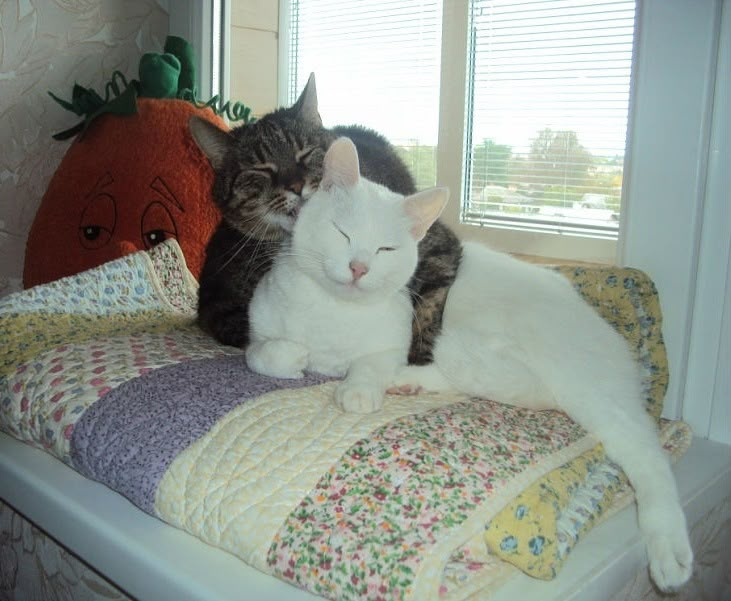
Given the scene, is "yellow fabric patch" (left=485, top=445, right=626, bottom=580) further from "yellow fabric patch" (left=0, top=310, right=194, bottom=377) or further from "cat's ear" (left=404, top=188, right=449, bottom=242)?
Answer: "yellow fabric patch" (left=0, top=310, right=194, bottom=377)

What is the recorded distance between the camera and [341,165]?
3.14ft

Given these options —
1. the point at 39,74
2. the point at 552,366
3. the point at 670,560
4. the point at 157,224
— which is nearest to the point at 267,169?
the point at 157,224

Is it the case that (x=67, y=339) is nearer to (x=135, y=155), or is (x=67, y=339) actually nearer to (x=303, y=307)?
(x=303, y=307)

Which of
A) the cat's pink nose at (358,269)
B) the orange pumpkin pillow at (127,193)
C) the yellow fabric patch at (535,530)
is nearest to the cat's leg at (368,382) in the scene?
the cat's pink nose at (358,269)

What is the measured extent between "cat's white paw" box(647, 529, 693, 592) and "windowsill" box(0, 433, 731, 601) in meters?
0.02

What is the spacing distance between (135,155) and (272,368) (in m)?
0.74


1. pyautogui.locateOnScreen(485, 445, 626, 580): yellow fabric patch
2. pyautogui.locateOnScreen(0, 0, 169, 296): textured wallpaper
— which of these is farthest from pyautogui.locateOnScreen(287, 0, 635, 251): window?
pyautogui.locateOnScreen(0, 0, 169, 296): textured wallpaper

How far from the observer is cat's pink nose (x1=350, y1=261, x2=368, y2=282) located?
3.07 ft

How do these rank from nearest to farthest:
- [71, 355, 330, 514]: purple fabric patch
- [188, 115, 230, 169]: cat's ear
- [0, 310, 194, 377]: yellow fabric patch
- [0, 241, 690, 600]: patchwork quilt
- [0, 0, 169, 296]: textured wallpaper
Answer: [0, 241, 690, 600]: patchwork quilt, [71, 355, 330, 514]: purple fabric patch, [0, 310, 194, 377]: yellow fabric patch, [188, 115, 230, 169]: cat's ear, [0, 0, 169, 296]: textured wallpaper

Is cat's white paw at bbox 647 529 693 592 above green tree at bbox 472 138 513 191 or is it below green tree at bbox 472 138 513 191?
below

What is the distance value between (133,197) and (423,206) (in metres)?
0.78

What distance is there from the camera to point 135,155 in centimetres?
151

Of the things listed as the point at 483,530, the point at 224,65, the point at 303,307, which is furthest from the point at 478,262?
the point at 224,65

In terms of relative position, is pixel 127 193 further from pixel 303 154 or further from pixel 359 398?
pixel 359 398
